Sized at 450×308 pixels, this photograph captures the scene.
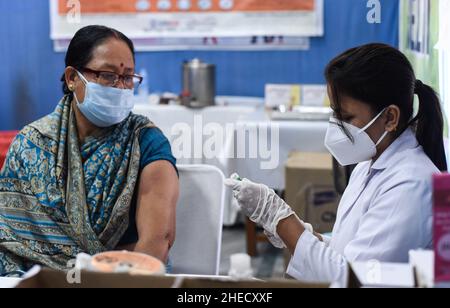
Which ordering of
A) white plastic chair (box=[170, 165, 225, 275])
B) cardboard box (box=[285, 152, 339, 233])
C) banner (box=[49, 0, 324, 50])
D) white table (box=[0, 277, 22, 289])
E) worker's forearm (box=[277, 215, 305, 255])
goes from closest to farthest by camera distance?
white table (box=[0, 277, 22, 289]), worker's forearm (box=[277, 215, 305, 255]), white plastic chair (box=[170, 165, 225, 275]), cardboard box (box=[285, 152, 339, 233]), banner (box=[49, 0, 324, 50])

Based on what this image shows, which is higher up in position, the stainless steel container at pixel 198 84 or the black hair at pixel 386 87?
the black hair at pixel 386 87

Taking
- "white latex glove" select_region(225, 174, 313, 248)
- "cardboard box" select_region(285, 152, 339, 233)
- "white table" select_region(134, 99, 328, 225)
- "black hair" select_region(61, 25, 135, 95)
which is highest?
"black hair" select_region(61, 25, 135, 95)

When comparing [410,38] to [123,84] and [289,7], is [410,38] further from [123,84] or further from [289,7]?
[123,84]

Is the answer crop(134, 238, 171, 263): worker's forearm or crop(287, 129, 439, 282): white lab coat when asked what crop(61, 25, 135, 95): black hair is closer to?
crop(134, 238, 171, 263): worker's forearm

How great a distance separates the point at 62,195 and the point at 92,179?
9 cm

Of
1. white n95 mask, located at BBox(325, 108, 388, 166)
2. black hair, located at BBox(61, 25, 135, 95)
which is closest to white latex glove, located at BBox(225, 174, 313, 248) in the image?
white n95 mask, located at BBox(325, 108, 388, 166)

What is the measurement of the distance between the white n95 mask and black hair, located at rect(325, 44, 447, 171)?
42 mm

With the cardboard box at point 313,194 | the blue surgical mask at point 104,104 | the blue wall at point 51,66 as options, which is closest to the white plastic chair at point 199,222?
the blue surgical mask at point 104,104

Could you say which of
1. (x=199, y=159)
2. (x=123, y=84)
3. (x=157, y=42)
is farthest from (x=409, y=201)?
(x=157, y=42)

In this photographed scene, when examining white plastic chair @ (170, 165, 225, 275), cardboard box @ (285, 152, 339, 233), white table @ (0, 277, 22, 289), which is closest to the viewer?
white table @ (0, 277, 22, 289)

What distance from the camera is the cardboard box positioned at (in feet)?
10.1

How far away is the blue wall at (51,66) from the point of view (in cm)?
408

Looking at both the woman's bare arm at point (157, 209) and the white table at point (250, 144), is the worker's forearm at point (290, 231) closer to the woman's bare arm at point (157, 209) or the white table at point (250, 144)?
the woman's bare arm at point (157, 209)

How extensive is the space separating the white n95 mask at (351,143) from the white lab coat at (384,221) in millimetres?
33
